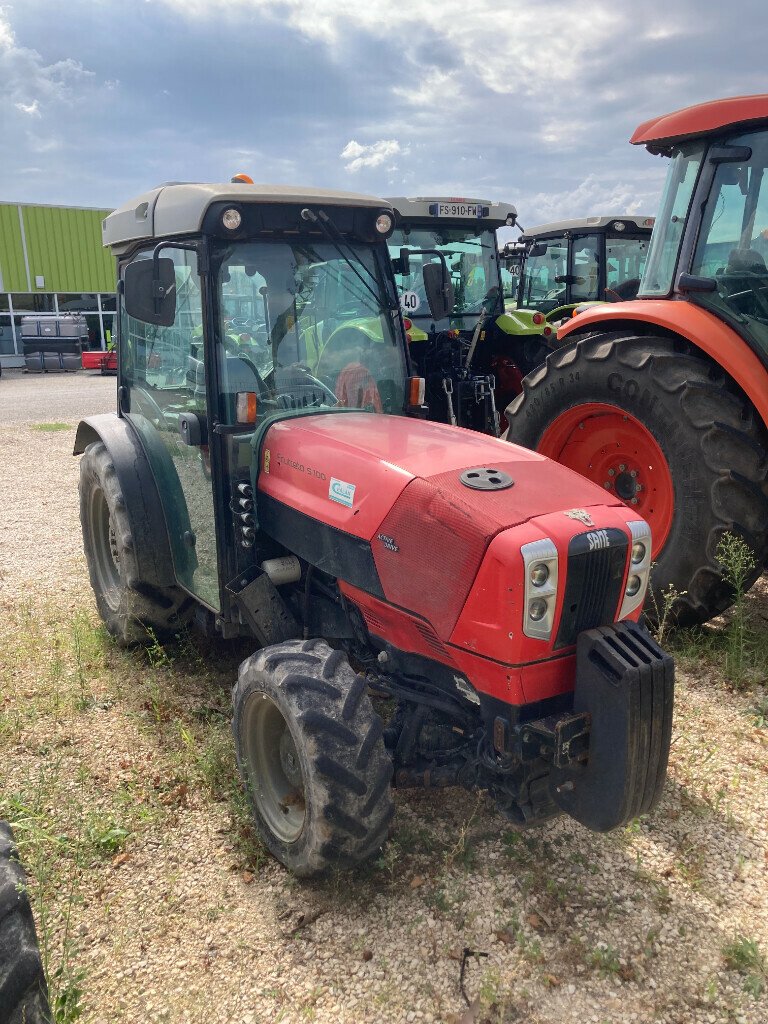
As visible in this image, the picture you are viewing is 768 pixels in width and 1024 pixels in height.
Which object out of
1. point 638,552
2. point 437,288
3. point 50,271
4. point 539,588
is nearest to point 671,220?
point 437,288

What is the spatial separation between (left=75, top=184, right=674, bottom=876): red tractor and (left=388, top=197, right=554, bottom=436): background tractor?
3.90 m

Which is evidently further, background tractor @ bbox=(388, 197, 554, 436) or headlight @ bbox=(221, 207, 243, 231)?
background tractor @ bbox=(388, 197, 554, 436)

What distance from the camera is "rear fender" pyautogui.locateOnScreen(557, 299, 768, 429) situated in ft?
13.2

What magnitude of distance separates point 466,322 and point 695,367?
4611 millimetres

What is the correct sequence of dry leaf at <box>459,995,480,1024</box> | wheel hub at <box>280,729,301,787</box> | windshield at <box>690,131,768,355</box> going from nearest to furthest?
dry leaf at <box>459,995,480,1024</box> → wheel hub at <box>280,729,301,787</box> → windshield at <box>690,131,768,355</box>

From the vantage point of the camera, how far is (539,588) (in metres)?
2.36

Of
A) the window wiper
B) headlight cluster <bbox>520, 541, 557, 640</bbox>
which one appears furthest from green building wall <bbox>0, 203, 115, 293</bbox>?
headlight cluster <bbox>520, 541, 557, 640</bbox>

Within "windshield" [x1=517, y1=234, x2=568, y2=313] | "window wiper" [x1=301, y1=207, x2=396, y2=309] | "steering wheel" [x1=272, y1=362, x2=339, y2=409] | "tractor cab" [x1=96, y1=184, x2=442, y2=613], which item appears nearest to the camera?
"tractor cab" [x1=96, y1=184, x2=442, y2=613]

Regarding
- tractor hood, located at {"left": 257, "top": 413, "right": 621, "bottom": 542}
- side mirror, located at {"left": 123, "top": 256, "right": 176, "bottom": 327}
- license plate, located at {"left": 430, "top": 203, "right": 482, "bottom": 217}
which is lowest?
tractor hood, located at {"left": 257, "top": 413, "right": 621, "bottom": 542}

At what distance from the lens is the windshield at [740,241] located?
4.17 meters

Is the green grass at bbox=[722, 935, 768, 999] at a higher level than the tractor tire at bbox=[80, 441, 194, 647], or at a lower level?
lower

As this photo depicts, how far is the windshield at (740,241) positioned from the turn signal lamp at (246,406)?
8.22 feet

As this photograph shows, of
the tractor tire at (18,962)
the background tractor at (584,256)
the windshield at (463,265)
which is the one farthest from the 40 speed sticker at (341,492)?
the background tractor at (584,256)

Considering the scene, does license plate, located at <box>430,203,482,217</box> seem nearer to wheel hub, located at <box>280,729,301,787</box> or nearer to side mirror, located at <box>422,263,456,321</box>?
side mirror, located at <box>422,263,456,321</box>
